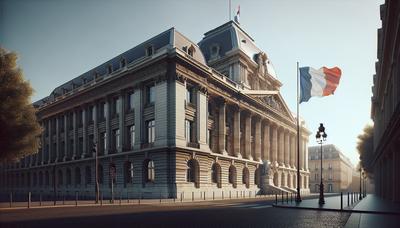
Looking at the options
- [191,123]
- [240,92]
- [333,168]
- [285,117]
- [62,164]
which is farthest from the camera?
[333,168]

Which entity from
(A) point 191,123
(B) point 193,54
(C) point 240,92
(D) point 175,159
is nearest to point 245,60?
(C) point 240,92

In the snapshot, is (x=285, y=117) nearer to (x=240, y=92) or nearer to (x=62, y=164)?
(x=240, y=92)

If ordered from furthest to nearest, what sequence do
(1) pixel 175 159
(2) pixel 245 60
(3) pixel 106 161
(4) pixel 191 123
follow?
(2) pixel 245 60
(3) pixel 106 161
(4) pixel 191 123
(1) pixel 175 159

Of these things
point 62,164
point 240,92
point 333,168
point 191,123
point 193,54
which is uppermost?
point 193,54

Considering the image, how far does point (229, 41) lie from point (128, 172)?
2922 cm

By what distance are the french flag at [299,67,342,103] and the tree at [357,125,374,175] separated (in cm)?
3709

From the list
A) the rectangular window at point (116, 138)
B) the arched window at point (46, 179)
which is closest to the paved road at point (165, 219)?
the rectangular window at point (116, 138)

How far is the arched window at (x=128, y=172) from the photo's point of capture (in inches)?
1566

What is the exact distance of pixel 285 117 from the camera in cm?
6575

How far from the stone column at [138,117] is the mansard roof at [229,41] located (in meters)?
20.7

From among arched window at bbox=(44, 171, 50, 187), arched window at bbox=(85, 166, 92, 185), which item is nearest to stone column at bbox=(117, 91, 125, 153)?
arched window at bbox=(85, 166, 92, 185)

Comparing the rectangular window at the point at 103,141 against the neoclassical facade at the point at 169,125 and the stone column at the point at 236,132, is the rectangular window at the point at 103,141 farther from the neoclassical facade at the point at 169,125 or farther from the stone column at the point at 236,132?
the stone column at the point at 236,132

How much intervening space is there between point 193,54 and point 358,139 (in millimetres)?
45089

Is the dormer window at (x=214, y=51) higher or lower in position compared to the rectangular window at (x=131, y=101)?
higher
